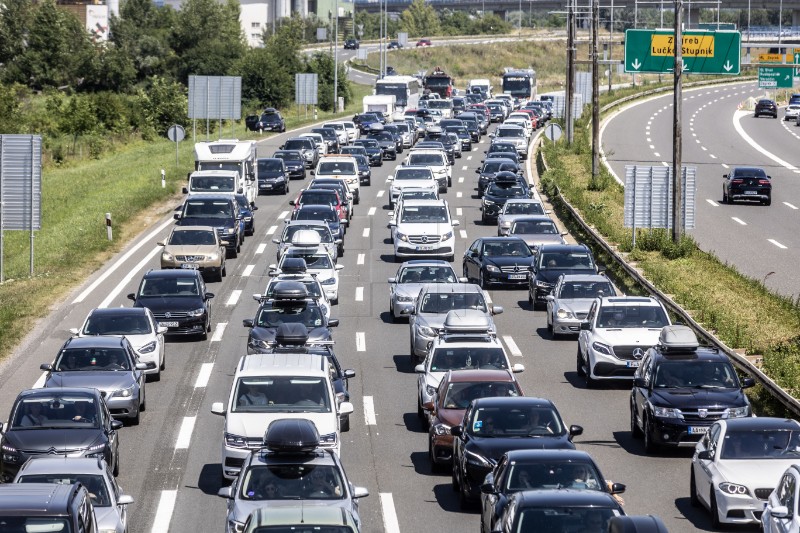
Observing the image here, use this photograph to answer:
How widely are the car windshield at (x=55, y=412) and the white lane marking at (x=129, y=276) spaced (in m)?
16.3

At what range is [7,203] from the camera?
4247 cm

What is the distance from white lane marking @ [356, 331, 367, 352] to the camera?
3175 cm

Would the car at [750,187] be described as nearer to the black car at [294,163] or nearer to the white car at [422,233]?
the black car at [294,163]

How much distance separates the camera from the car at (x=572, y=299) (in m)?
32.3

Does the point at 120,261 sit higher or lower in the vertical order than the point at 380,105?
lower

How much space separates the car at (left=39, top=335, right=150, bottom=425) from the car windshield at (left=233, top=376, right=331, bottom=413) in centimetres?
387

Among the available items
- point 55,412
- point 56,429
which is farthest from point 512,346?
point 56,429

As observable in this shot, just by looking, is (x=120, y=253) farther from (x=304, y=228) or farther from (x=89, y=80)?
(x=89, y=80)

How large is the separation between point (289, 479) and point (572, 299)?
1738 centimetres

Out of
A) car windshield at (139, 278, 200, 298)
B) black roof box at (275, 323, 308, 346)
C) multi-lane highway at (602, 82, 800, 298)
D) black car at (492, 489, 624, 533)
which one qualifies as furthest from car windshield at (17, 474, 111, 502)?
multi-lane highway at (602, 82, 800, 298)

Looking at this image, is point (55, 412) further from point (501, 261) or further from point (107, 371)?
point (501, 261)

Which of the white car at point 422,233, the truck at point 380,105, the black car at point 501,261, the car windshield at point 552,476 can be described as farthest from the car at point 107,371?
the truck at point 380,105

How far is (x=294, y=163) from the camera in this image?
66062 millimetres

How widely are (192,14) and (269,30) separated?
167 feet
